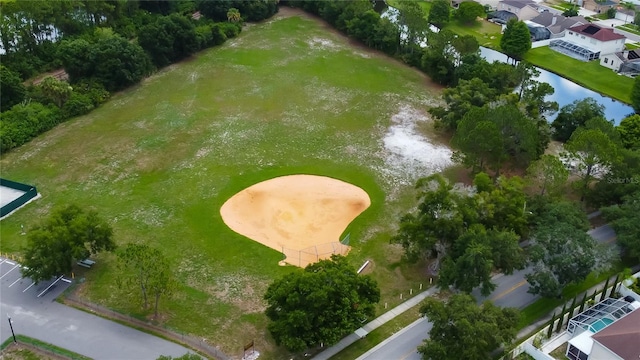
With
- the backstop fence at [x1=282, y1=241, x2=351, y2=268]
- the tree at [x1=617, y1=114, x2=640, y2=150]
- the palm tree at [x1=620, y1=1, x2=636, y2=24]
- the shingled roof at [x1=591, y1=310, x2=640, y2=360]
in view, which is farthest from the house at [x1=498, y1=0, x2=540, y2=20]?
the shingled roof at [x1=591, y1=310, x2=640, y2=360]

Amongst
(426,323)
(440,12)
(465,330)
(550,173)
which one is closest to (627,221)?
(550,173)

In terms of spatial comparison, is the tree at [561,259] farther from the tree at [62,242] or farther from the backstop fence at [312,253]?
the tree at [62,242]

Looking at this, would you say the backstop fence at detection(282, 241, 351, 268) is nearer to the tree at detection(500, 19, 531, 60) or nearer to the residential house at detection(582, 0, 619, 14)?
the tree at detection(500, 19, 531, 60)

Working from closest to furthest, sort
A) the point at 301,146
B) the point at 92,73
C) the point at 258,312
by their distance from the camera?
the point at 258,312
the point at 301,146
the point at 92,73

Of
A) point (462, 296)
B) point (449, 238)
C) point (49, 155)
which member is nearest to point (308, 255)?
point (449, 238)

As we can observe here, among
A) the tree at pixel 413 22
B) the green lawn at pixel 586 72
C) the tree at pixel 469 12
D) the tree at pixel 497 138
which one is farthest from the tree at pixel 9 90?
the tree at pixel 469 12

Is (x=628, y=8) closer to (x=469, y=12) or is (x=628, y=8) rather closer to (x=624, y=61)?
(x=469, y=12)

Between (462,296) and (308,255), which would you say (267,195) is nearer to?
(308,255)
